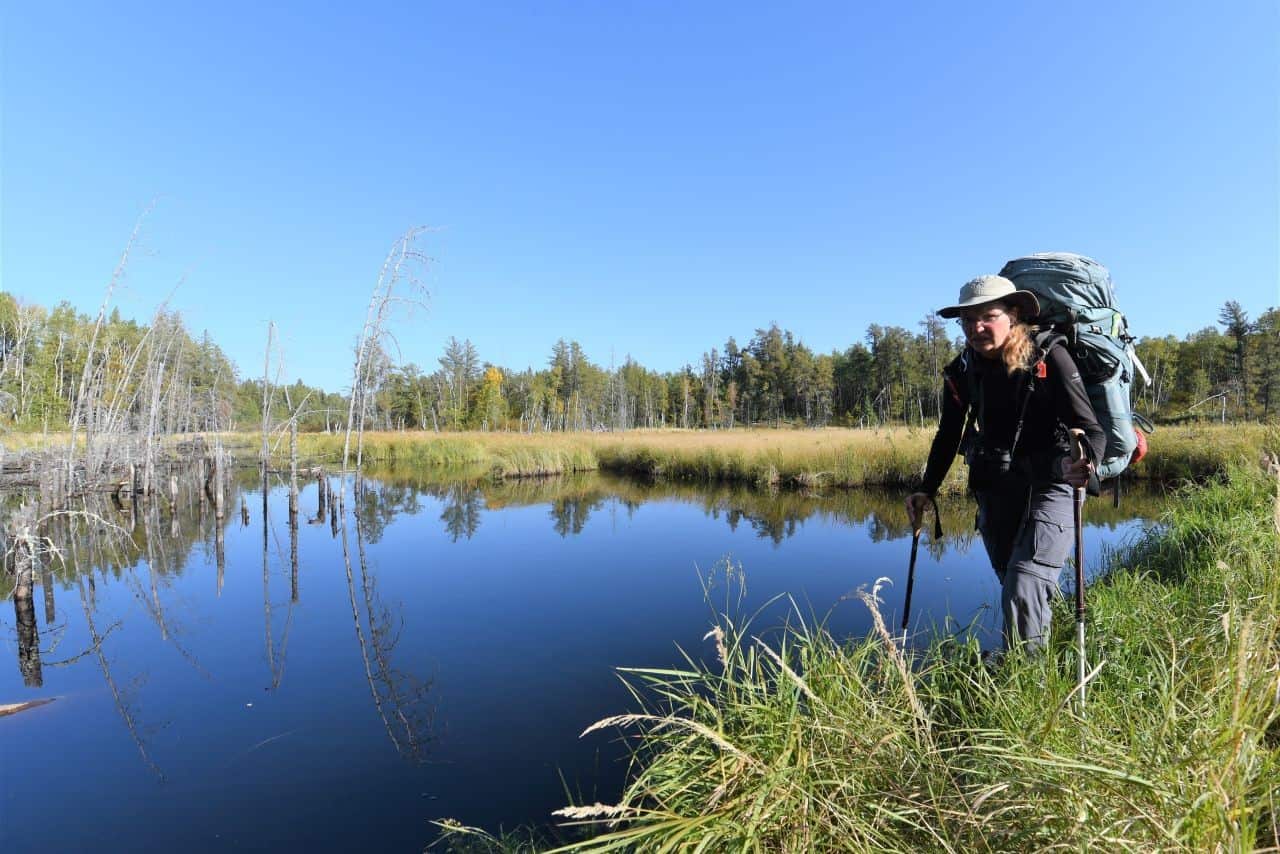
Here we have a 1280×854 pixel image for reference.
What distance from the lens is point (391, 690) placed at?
15.8 feet

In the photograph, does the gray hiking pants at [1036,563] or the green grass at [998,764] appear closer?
the green grass at [998,764]

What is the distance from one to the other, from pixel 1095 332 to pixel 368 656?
5949mm

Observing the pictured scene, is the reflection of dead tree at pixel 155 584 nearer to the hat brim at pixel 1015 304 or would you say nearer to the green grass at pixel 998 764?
the green grass at pixel 998 764

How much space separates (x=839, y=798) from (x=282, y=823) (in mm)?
3139

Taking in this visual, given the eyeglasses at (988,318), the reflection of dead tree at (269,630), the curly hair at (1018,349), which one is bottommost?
the reflection of dead tree at (269,630)

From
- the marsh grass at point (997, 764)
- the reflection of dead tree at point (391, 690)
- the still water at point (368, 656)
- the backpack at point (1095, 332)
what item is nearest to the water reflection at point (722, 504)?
the still water at point (368, 656)

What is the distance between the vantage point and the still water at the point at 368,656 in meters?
3.38

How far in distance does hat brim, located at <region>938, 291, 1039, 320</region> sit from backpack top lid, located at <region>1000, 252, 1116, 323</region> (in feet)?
0.19

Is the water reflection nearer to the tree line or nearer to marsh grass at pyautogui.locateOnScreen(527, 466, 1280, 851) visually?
marsh grass at pyautogui.locateOnScreen(527, 466, 1280, 851)

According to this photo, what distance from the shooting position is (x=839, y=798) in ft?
5.62

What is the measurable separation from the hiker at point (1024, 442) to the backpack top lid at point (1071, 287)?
76 mm

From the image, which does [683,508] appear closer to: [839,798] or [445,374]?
[839,798]

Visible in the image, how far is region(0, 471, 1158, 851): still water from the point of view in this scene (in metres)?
3.38

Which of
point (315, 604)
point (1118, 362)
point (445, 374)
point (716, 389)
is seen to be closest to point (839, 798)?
point (1118, 362)
